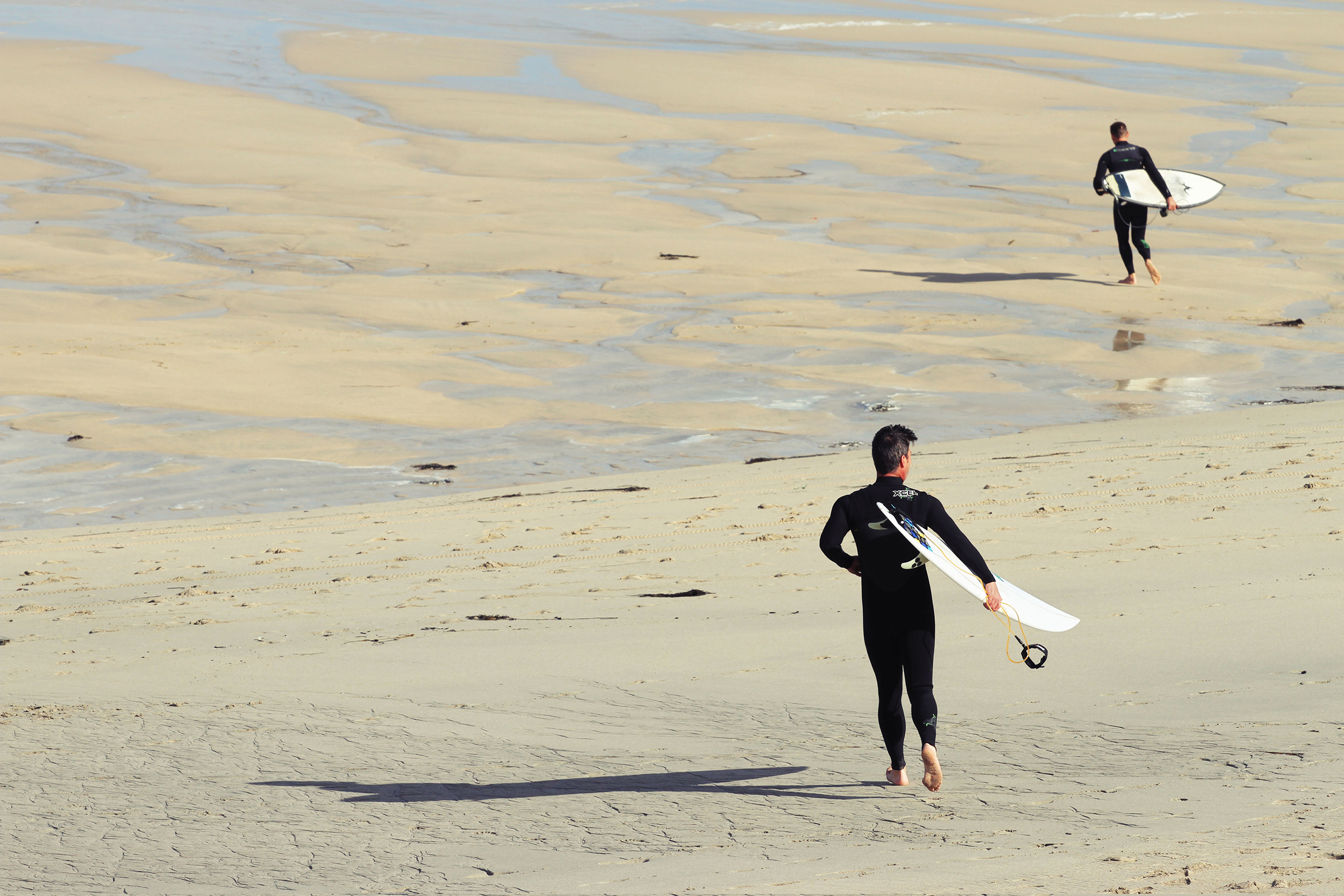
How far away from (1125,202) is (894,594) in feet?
38.0

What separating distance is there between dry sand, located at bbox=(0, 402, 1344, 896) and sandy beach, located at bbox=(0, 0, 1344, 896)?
0.03 meters

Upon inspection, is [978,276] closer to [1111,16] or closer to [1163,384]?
[1163,384]

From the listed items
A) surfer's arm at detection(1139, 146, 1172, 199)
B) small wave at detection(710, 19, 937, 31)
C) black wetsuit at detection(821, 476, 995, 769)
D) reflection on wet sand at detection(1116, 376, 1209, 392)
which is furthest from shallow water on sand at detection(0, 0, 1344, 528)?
small wave at detection(710, 19, 937, 31)

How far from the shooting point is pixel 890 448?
482 centimetres

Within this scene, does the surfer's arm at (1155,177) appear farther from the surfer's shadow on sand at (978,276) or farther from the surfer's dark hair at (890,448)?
the surfer's dark hair at (890,448)

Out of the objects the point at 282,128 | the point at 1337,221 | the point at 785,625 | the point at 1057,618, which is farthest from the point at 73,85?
the point at 1057,618

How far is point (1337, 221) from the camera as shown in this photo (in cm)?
1958

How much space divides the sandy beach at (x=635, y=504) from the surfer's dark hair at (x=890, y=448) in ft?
3.43

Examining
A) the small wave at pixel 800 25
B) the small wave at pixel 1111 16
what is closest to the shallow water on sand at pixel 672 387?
the small wave at pixel 800 25

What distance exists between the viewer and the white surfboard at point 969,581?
15.4 feet

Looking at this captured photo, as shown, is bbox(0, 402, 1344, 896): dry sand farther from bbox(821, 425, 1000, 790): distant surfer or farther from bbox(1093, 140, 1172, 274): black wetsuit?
bbox(1093, 140, 1172, 274): black wetsuit

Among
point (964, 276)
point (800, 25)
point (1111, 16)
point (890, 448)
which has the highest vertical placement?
point (1111, 16)

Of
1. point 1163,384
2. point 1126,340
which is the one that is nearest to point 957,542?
point 1163,384

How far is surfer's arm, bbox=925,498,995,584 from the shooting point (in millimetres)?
4688
